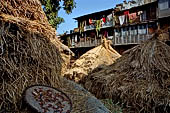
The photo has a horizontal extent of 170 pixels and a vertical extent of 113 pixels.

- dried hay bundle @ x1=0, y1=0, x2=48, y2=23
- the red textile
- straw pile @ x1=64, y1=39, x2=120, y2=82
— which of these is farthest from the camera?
the red textile

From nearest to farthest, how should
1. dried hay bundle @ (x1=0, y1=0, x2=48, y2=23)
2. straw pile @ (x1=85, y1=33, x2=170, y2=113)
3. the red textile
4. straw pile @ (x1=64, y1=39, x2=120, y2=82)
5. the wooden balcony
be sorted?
dried hay bundle @ (x1=0, y1=0, x2=48, y2=23) → straw pile @ (x1=85, y1=33, x2=170, y2=113) → straw pile @ (x1=64, y1=39, x2=120, y2=82) → the wooden balcony → the red textile

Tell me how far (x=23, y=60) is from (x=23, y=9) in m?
1.03

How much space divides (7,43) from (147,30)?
19554mm

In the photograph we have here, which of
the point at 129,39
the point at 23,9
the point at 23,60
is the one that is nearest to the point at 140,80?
the point at 23,60

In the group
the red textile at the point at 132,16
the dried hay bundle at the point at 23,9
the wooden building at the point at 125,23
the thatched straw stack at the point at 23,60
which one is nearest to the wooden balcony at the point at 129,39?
the wooden building at the point at 125,23

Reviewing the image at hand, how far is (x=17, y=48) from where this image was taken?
210cm

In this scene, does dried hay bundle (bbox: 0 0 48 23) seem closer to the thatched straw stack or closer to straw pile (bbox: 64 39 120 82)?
the thatched straw stack

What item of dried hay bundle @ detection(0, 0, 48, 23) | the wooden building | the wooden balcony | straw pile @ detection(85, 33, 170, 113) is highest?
the wooden building

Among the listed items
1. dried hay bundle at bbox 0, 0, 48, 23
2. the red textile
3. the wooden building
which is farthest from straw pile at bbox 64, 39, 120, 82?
the red textile

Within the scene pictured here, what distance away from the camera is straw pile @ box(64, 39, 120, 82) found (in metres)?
6.74

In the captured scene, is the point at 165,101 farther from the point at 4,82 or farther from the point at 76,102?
the point at 4,82

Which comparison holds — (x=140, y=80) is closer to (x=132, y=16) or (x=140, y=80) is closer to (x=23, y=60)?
(x=23, y=60)

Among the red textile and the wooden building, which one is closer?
the wooden building

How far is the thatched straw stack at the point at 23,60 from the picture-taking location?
1.92 meters
